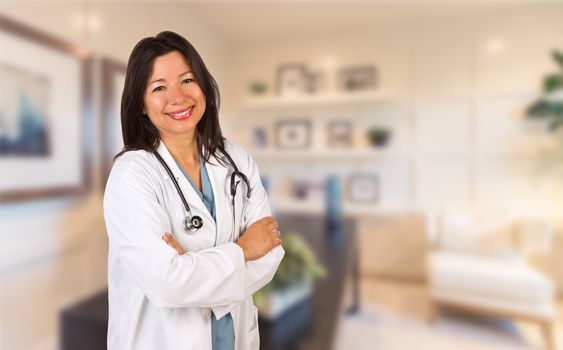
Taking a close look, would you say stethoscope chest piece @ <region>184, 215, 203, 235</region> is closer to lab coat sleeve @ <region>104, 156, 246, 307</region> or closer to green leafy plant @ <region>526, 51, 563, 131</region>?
lab coat sleeve @ <region>104, 156, 246, 307</region>

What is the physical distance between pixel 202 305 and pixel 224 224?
23mm

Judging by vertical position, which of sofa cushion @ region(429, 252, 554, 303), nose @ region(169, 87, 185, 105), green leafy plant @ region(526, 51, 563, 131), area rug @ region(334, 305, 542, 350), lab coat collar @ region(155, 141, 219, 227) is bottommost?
area rug @ region(334, 305, 542, 350)

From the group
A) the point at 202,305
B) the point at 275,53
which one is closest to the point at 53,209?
the point at 202,305

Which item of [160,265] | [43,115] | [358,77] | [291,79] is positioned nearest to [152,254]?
[160,265]

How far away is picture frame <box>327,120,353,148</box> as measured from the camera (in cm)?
161

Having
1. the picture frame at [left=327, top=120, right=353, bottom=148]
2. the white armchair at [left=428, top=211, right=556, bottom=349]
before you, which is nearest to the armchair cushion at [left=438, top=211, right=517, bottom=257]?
the white armchair at [left=428, top=211, right=556, bottom=349]

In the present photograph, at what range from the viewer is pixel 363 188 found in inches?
64.7

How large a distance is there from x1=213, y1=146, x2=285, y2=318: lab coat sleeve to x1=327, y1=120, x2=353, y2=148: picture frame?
1561 mm

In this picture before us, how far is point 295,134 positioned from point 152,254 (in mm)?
1363

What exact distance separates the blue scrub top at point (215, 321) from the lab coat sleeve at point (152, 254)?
12mm

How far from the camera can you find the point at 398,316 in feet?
4.46

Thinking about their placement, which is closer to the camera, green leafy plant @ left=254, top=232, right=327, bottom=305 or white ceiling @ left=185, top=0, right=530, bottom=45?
green leafy plant @ left=254, top=232, right=327, bottom=305

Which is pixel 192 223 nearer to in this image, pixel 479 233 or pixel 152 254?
pixel 152 254

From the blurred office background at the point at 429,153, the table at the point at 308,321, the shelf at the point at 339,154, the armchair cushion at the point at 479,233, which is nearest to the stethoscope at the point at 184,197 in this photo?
the table at the point at 308,321
